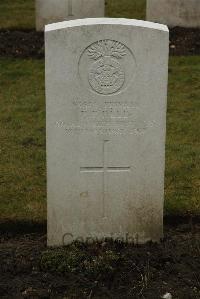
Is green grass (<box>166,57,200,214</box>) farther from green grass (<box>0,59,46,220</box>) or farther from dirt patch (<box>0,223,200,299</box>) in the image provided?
green grass (<box>0,59,46,220</box>)

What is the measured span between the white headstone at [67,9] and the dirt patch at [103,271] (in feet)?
22.2

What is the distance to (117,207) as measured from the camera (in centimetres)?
526

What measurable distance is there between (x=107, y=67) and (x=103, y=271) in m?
1.44

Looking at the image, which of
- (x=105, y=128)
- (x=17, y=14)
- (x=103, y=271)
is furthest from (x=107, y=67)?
(x=17, y=14)

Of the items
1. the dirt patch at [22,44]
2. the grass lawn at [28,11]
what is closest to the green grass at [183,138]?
the dirt patch at [22,44]

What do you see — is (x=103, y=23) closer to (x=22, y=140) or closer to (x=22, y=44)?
(x=22, y=140)

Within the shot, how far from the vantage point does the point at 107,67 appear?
496 cm

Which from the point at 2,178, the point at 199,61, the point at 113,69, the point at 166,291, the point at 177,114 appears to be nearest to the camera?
the point at 166,291

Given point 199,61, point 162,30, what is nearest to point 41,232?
point 162,30

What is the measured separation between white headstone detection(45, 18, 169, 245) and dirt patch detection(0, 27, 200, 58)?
19.3 ft

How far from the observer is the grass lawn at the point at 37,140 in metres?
6.19

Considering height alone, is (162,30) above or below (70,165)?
above

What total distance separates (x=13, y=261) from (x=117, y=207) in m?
0.87

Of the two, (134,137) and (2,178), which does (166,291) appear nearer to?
(134,137)
